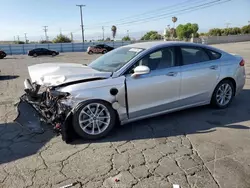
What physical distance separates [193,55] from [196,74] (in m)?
0.41

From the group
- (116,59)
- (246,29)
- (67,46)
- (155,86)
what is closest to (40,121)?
(116,59)

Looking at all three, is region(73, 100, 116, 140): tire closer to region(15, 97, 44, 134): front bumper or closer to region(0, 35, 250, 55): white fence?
region(15, 97, 44, 134): front bumper

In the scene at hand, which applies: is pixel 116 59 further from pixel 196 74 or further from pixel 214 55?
pixel 214 55

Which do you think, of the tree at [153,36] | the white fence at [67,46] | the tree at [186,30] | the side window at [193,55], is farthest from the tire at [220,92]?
the tree at [153,36]

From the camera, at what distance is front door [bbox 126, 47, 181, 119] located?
380 cm

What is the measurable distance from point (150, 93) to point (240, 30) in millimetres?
70517

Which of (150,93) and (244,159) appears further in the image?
(150,93)

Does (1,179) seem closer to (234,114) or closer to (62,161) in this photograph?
(62,161)

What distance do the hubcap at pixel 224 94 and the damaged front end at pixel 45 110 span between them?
3.22 m

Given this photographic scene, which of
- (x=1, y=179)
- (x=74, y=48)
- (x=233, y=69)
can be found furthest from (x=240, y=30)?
(x=1, y=179)

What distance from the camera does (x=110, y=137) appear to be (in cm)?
375

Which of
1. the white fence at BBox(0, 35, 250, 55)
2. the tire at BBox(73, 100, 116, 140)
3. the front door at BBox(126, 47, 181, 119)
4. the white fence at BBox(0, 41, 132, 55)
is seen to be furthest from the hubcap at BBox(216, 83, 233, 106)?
the white fence at BBox(0, 41, 132, 55)

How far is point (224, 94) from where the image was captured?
497 cm

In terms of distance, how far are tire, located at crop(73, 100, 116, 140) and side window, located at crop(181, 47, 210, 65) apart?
5.86ft
